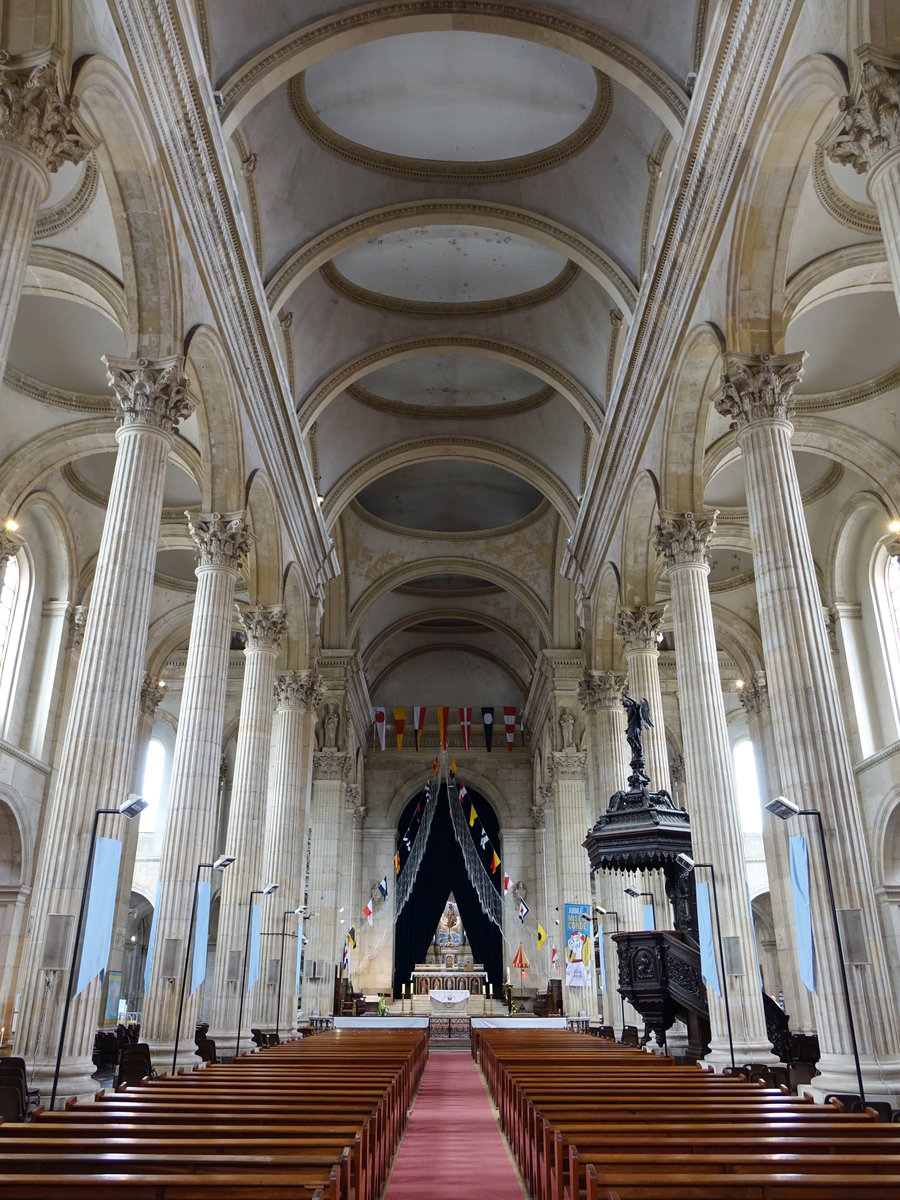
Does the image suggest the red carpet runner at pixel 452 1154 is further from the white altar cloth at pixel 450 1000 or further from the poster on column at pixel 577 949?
the white altar cloth at pixel 450 1000

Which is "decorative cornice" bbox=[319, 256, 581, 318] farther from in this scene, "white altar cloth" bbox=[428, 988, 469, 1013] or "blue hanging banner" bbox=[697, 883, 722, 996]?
"white altar cloth" bbox=[428, 988, 469, 1013]

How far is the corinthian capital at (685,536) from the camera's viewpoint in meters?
14.0

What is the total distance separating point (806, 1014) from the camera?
16.5 metres

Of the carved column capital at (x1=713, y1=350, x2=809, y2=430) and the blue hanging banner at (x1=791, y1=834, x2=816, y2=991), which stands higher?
the carved column capital at (x1=713, y1=350, x2=809, y2=430)

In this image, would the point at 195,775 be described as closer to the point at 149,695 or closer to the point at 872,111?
the point at 872,111

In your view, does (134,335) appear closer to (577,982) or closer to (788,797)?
(788,797)

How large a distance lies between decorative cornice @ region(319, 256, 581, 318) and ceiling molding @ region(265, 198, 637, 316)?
2.07 meters

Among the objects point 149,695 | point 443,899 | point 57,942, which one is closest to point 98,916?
point 57,942

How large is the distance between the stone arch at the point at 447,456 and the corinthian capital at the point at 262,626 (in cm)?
596

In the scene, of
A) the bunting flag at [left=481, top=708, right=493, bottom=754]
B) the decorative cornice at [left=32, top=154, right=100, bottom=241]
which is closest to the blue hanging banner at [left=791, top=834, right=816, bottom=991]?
the decorative cornice at [left=32, top=154, right=100, bottom=241]

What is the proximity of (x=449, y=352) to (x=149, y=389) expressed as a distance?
34.7 ft

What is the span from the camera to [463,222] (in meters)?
16.5

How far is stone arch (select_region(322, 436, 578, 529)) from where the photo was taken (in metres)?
22.8

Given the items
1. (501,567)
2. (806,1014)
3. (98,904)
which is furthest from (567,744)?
(98,904)
